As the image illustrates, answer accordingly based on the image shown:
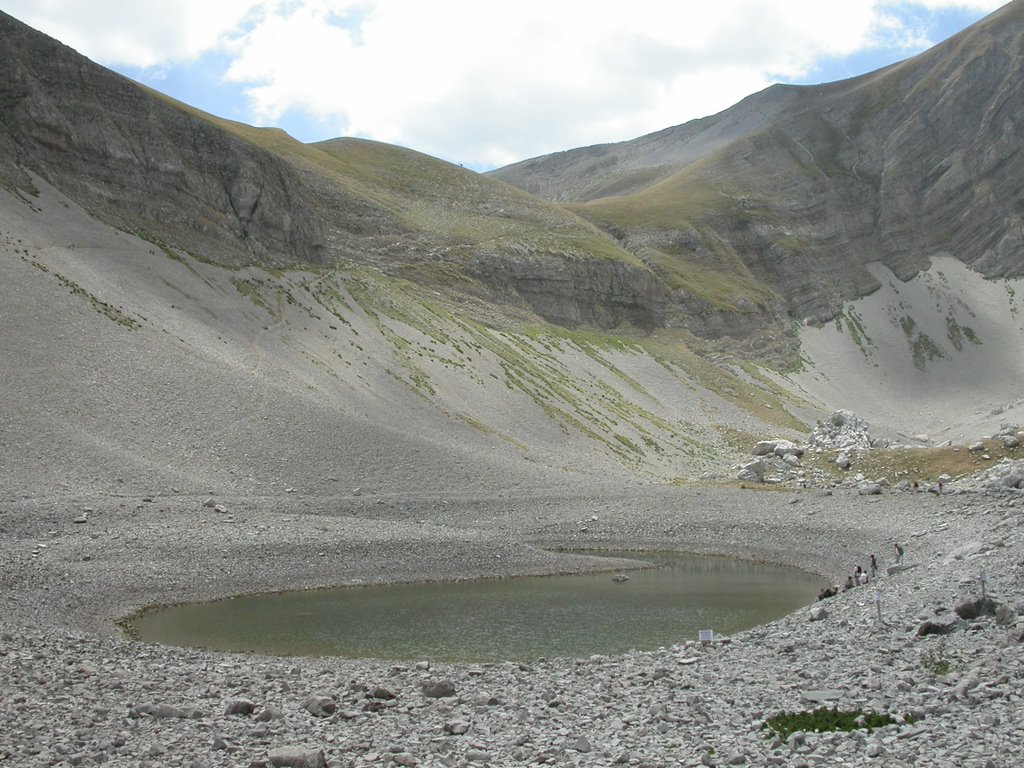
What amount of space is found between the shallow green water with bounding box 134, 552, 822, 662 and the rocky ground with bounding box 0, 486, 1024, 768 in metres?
1.87

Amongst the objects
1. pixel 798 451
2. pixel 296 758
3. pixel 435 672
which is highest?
pixel 798 451

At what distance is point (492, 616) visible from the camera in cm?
3281

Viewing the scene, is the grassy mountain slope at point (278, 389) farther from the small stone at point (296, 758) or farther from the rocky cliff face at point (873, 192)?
the rocky cliff face at point (873, 192)

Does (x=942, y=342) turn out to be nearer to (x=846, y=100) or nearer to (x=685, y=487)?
(x=846, y=100)

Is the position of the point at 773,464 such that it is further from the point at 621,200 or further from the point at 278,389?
the point at 621,200

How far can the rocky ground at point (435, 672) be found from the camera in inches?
631

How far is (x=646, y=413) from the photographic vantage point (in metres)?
81.2

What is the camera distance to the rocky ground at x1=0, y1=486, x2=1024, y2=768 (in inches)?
631

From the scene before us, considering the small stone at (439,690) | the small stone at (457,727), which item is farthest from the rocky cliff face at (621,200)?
the small stone at (457,727)

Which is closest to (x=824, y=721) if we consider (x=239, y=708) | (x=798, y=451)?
(x=239, y=708)

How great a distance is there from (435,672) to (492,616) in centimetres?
986

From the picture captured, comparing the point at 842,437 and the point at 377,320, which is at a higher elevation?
the point at 377,320

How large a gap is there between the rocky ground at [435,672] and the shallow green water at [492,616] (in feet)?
6.13

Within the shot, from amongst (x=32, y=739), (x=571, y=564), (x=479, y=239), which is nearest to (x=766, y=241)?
(x=479, y=239)
